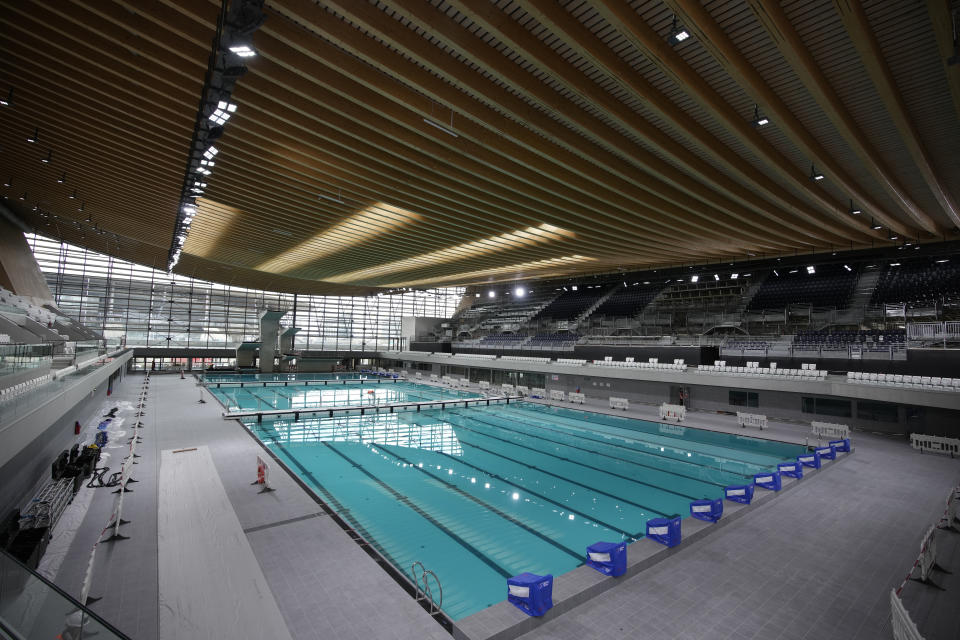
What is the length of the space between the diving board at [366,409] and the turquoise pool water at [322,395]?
138 centimetres

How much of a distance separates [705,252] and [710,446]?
26.5 feet

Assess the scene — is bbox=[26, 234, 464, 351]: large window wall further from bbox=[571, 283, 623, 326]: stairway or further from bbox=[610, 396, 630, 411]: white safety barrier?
bbox=[610, 396, 630, 411]: white safety barrier

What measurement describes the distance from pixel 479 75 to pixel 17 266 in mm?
22208

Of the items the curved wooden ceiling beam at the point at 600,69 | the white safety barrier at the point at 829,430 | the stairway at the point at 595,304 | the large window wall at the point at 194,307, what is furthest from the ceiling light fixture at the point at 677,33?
the large window wall at the point at 194,307

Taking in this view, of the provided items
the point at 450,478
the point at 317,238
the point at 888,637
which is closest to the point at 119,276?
the point at 317,238

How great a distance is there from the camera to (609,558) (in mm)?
5297

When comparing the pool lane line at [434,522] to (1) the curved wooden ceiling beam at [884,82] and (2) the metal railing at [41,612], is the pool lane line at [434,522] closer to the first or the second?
(2) the metal railing at [41,612]

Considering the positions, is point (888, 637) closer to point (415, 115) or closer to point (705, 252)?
point (415, 115)

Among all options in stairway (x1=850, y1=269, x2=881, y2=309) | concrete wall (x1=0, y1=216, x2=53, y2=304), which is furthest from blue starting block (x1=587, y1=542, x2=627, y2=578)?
stairway (x1=850, y1=269, x2=881, y2=309)

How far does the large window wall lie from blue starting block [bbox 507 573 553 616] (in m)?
26.1

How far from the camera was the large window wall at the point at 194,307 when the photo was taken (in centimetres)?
2819

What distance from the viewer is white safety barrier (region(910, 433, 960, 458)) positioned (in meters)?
11.9

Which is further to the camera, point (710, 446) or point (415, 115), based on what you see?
point (710, 446)

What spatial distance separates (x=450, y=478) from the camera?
33.7 ft
